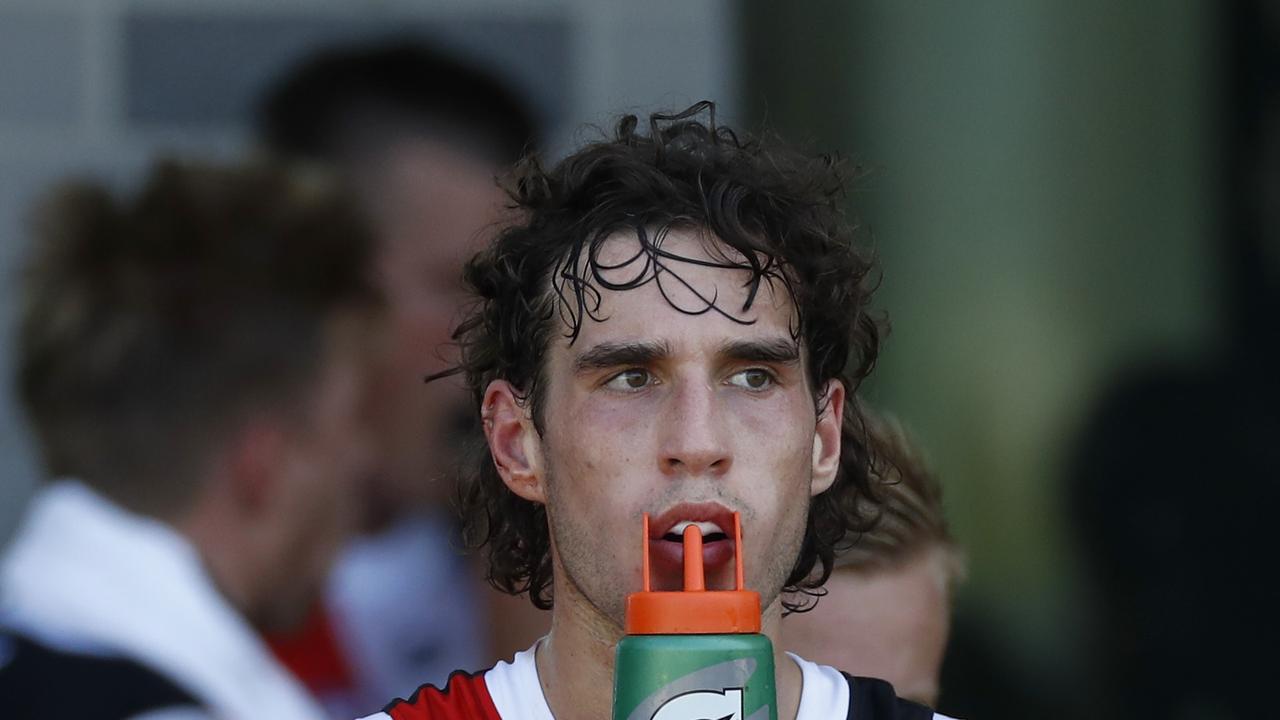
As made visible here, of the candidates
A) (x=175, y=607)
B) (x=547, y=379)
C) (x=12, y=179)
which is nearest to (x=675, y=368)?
(x=547, y=379)

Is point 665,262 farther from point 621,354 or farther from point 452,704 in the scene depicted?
point 452,704

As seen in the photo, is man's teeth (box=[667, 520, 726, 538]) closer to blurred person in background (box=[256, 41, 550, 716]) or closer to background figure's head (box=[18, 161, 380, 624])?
background figure's head (box=[18, 161, 380, 624])

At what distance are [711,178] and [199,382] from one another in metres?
1.19

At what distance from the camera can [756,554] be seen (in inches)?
92.2

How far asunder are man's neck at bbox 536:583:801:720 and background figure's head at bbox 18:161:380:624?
40.5 inches

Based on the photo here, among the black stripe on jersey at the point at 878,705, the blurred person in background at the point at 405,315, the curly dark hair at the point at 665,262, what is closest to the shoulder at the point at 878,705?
the black stripe on jersey at the point at 878,705

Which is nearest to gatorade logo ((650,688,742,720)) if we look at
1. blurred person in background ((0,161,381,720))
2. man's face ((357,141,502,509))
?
blurred person in background ((0,161,381,720))

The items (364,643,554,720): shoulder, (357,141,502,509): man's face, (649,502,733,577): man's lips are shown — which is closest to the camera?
(649,502,733,577): man's lips

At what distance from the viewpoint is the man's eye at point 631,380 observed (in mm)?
2387

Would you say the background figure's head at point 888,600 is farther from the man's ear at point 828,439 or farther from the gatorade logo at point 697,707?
the gatorade logo at point 697,707

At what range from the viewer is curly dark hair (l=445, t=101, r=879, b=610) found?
2502 mm

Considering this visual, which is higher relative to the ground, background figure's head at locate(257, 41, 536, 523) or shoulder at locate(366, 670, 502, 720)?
background figure's head at locate(257, 41, 536, 523)

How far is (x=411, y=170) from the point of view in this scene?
434cm

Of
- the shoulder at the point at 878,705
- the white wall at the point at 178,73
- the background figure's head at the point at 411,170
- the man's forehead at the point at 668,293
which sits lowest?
the shoulder at the point at 878,705
